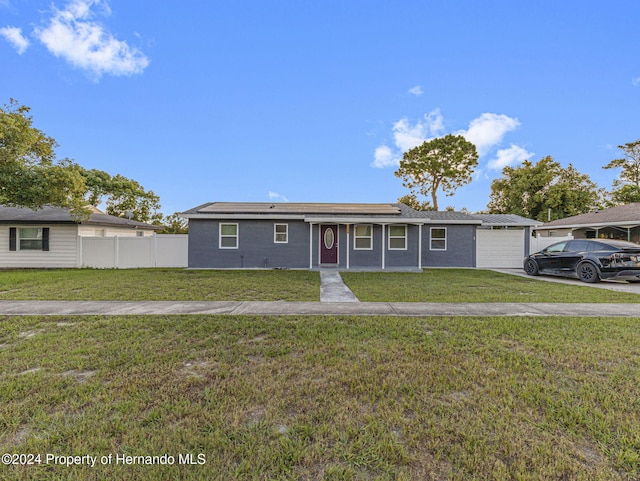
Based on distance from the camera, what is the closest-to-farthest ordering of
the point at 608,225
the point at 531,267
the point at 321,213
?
1. the point at 531,267
2. the point at 321,213
3. the point at 608,225

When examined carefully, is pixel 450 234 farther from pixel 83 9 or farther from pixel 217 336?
pixel 83 9

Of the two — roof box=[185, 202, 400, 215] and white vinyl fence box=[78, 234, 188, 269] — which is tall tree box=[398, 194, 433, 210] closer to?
roof box=[185, 202, 400, 215]

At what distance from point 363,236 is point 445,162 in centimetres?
1985

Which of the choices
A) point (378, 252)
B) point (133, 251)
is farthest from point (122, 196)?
point (378, 252)

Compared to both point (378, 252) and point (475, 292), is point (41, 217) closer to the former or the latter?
point (378, 252)

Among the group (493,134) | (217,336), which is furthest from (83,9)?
(493,134)

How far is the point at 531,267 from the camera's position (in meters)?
11.9

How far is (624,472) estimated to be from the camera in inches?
70.8

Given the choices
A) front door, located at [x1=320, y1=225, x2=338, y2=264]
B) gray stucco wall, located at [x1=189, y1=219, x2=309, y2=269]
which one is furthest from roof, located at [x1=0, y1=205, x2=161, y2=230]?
front door, located at [x1=320, y1=225, x2=338, y2=264]

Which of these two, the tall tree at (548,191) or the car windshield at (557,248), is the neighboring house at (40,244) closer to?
the car windshield at (557,248)

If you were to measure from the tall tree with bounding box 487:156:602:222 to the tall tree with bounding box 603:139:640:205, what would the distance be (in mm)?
1541

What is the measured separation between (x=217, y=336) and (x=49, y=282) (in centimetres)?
849

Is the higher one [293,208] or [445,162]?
[445,162]

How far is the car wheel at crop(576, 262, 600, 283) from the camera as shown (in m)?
9.69
